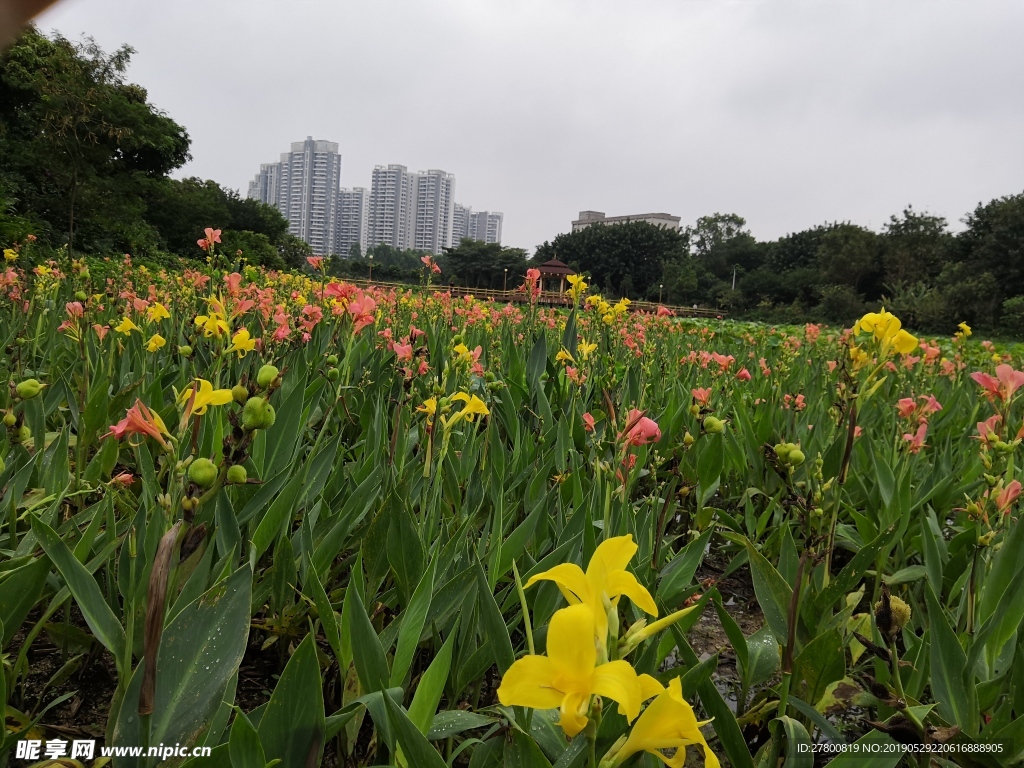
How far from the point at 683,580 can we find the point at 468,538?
1.46ft

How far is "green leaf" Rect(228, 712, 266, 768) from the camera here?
558 millimetres

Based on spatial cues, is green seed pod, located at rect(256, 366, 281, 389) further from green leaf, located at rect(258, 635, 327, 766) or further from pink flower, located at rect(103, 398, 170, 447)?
green leaf, located at rect(258, 635, 327, 766)

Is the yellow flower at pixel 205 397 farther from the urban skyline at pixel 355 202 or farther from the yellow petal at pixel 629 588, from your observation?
the urban skyline at pixel 355 202

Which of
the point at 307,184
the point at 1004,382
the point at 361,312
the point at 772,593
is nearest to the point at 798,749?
the point at 772,593

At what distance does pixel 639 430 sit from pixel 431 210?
322 ft

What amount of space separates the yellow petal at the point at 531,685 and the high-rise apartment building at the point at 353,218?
9344 centimetres

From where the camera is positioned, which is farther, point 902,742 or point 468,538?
point 468,538

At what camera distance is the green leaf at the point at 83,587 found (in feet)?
2.50

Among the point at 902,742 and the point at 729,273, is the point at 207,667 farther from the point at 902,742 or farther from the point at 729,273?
the point at 729,273

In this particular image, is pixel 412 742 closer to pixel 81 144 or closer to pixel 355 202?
pixel 81 144

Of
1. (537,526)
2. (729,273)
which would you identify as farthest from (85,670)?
(729,273)

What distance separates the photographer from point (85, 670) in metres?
1.03

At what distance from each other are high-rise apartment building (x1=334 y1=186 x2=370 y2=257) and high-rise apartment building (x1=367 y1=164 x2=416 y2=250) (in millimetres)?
909

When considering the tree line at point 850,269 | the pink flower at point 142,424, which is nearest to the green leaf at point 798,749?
the pink flower at point 142,424
